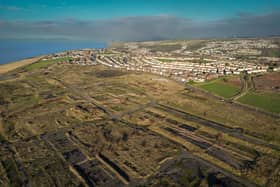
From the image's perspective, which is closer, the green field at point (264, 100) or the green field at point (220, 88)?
the green field at point (264, 100)

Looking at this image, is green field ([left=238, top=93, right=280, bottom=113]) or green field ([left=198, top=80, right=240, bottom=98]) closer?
green field ([left=238, top=93, right=280, bottom=113])

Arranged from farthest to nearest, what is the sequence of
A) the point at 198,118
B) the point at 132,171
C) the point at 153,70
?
the point at 153,70 → the point at 198,118 → the point at 132,171

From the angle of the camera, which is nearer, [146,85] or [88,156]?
[88,156]

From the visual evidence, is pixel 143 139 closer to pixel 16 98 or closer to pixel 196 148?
pixel 196 148

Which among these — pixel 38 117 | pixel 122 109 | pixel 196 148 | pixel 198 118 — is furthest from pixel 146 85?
pixel 196 148
